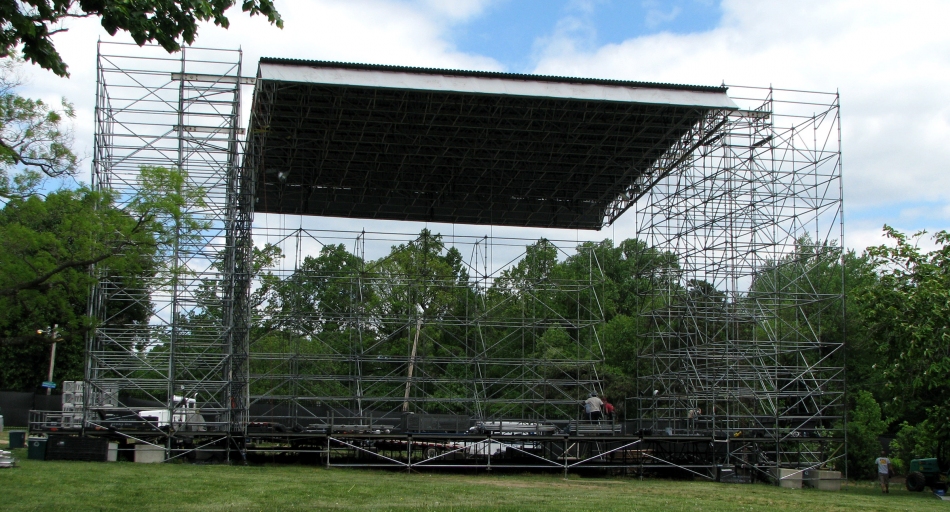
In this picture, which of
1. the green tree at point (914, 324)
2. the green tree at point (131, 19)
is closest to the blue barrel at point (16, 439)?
the green tree at point (131, 19)

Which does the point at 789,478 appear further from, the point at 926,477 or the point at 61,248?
the point at 61,248

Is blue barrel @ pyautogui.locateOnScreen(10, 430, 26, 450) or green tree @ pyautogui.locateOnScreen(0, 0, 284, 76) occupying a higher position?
green tree @ pyautogui.locateOnScreen(0, 0, 284, 76)

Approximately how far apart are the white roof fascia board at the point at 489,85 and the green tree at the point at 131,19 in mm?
15355

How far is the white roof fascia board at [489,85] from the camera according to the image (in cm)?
2558

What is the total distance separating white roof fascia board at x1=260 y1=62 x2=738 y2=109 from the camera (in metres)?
25.6

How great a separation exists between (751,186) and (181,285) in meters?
17.3

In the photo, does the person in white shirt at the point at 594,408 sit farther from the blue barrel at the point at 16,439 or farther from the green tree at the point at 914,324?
the blue barrel at the point at 16,439

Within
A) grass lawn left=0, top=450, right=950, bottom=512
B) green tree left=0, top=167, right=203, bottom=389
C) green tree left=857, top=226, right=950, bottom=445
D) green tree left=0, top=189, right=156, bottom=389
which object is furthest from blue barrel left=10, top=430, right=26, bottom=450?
green tree left=857, top=226, right=950, bottom=445

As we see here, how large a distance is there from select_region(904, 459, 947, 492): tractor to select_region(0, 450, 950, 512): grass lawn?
5.80 ft

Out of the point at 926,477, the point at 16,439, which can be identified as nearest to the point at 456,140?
the point at 16,439

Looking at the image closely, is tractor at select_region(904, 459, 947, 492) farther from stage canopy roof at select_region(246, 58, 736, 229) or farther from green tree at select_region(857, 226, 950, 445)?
stage canopy roof at select_region(246, 58, 736, 229)

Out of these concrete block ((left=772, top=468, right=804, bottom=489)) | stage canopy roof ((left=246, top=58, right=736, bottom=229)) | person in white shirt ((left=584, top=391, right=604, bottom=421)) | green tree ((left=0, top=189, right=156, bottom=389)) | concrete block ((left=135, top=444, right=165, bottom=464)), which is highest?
stage canopy roof ((left=246, top=58, right=736, bottom=229))

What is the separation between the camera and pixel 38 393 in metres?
50.4

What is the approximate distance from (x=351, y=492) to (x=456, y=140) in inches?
661
